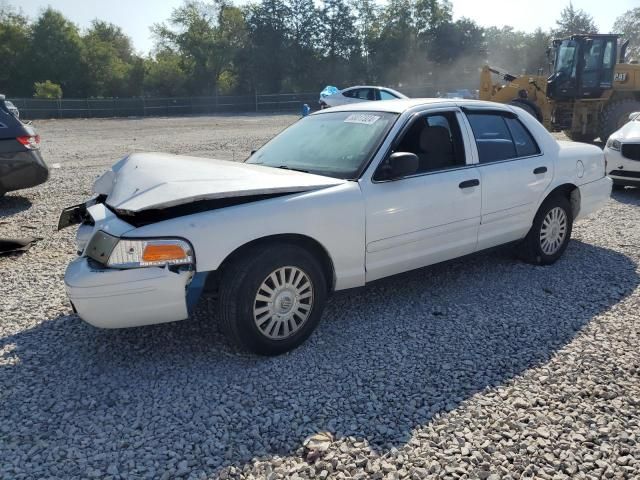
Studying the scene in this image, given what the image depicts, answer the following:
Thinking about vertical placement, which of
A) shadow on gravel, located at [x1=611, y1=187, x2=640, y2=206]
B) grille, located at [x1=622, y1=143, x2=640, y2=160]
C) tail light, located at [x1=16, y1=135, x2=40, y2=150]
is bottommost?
shadow on gravel, located at [x1=611, y1=187, x2=640, y2=206]

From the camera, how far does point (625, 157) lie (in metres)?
8.37

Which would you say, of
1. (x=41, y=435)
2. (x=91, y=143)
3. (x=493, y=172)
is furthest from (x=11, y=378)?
(x=91, y=143)

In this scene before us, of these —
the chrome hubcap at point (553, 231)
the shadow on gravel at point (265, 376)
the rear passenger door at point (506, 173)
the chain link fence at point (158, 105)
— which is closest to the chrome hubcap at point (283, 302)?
the shadow on gravel at point (265, 376)

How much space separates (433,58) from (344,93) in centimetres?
4742

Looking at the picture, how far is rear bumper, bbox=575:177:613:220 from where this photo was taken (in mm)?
5418

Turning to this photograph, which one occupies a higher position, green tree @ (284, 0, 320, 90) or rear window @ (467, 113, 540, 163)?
green tree @ (284, 0, 320, 90)

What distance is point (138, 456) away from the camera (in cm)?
259

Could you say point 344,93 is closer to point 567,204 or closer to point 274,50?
point 567,204

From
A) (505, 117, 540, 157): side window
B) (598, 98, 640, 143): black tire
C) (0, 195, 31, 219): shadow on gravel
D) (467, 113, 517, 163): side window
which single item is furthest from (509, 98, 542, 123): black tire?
(0, 195, 31, 219): shadow on gravel

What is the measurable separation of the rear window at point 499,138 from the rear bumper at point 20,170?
6.39m

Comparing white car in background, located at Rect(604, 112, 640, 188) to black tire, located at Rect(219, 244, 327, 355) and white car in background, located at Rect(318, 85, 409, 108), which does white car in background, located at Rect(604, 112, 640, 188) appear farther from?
white car in background, located at Rect(318, 85, 409, 108)

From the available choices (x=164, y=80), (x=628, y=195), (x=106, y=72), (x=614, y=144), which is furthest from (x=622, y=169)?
(x=106, y=72)

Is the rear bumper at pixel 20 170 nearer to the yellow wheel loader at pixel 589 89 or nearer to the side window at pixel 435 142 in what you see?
the side window at pixel 435 142

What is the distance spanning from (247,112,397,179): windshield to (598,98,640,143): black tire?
1249 cm
